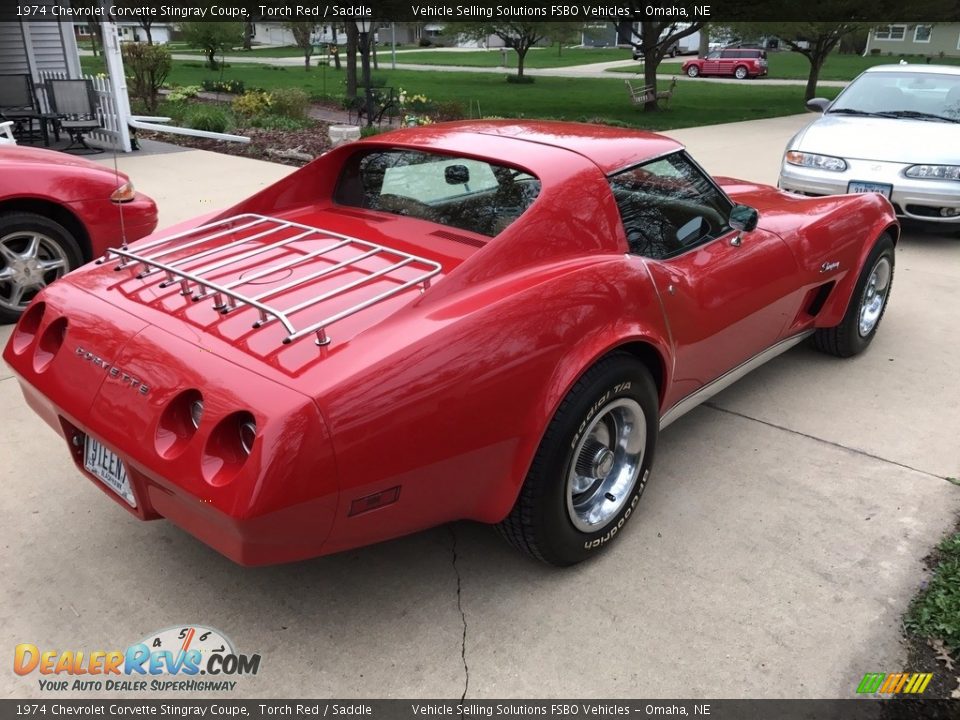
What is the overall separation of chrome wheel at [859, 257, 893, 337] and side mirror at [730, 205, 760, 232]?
5.08 feet

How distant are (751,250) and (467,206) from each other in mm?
1299

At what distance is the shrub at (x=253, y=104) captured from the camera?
14.5m

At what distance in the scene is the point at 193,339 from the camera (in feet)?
7.43

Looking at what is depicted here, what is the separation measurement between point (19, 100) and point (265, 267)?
11.0 metres

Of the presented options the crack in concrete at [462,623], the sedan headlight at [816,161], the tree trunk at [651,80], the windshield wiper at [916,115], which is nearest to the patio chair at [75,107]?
the sedan headlight at [816,161]

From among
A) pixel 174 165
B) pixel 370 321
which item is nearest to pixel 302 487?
pixel 370 321

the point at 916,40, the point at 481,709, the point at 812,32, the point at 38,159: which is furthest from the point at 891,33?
the point at 481,709

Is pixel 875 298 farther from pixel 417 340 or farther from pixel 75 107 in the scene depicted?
pixel 75 107

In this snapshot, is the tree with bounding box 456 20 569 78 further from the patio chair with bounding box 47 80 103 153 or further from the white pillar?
the patio chair with bounding box 47 80 103 153

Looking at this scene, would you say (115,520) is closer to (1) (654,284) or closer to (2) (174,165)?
(1) (654,284)

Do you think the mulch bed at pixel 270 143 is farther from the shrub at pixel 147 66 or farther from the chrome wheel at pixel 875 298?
the chrome wheel at pixel 875 298

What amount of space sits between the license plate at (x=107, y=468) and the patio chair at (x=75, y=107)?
10.1 m

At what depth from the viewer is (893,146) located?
692cm

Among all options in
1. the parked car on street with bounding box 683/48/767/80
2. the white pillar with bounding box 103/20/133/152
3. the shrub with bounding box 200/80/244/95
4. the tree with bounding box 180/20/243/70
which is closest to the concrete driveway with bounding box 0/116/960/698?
the white pillar with bounding box 103/20/133/152
